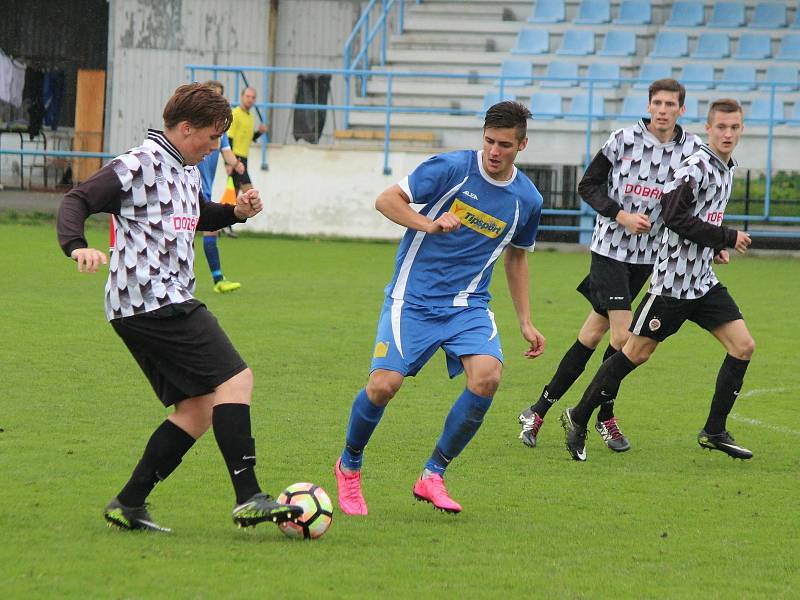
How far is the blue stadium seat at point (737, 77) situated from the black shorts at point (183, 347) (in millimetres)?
18608

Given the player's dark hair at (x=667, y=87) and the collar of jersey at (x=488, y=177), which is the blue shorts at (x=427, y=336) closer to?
the collar of jersey at (x=488, y=177)

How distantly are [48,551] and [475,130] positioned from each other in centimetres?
1782

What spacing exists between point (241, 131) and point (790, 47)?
10864mm

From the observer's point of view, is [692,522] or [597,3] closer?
[692,522]

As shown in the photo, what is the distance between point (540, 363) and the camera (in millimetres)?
9969

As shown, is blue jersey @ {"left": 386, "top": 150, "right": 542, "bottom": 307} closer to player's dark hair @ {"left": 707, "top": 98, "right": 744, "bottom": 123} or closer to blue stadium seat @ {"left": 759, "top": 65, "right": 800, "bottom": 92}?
player's dark hair @ {"left": 707, "top": 98, "right": 744, "bottom": 123}

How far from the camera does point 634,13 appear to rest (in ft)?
80.6

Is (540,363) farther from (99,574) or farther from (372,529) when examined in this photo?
(99,574)

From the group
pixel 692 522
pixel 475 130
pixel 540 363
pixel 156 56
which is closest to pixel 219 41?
pixel 156 56

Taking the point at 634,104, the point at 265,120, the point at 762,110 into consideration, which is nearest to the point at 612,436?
the point at 634,104

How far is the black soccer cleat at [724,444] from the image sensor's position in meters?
6.87

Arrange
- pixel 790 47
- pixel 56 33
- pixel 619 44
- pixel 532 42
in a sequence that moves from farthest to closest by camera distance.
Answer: pixel 56 33 < pixel 532 42 < pixel 619 44 < pixel 790 47

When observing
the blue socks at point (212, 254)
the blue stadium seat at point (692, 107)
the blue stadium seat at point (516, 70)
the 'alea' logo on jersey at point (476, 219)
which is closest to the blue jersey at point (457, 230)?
the 'alea' logo on jersey at point (476, 219)

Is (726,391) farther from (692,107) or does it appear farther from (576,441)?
(692,107)
